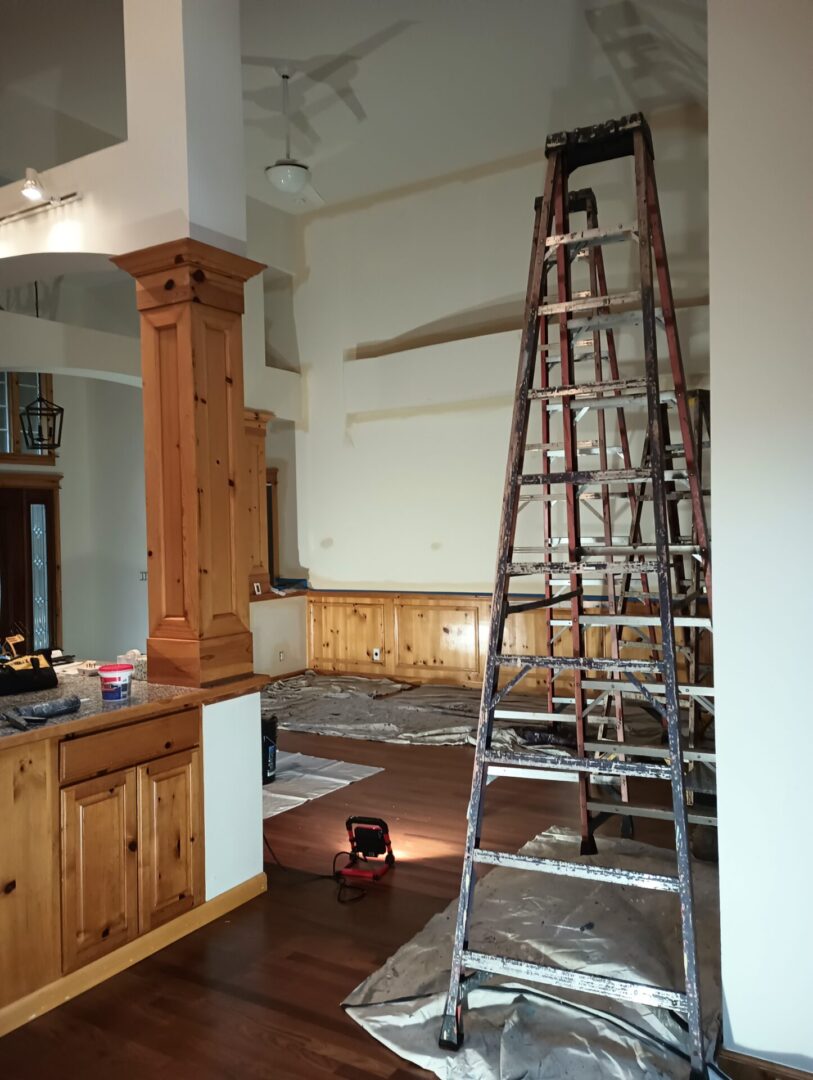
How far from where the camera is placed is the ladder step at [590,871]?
2090 millimetres

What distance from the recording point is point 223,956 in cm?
285

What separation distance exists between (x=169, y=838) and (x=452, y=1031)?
1250 mm

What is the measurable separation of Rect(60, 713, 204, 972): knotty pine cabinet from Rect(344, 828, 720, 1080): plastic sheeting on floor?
0.84 m

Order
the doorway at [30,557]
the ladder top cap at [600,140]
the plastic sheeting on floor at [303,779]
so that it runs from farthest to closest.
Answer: the doorway at [30,557] → the plastic sheeting on floor at [303,779] → the ladder top cap at [600,140]

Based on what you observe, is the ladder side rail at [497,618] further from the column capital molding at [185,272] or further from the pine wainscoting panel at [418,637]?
the pine wainscoting panel at [418,637]

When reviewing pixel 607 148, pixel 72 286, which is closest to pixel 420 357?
pixel 72 286

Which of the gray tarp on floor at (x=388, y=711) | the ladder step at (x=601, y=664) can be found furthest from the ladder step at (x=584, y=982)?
the gray tarp on floor at (x=388, y=711)

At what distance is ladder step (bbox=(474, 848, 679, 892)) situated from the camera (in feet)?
6.86

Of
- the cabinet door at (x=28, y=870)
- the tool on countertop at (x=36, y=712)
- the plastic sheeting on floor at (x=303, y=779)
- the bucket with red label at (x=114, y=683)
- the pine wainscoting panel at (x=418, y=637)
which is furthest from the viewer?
the pine wainscoting panel at (x=418, y=637)

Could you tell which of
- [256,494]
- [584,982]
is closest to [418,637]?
[256,494]

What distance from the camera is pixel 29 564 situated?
9484 mm

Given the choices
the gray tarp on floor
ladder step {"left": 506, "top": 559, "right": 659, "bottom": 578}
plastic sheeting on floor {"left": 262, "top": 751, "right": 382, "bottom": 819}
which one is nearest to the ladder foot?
ladder step {"left": 506, "top": 559, "right": 659, "bottom": 578}

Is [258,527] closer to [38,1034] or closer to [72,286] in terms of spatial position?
[72,286]

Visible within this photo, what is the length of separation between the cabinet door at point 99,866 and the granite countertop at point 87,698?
222 mm
